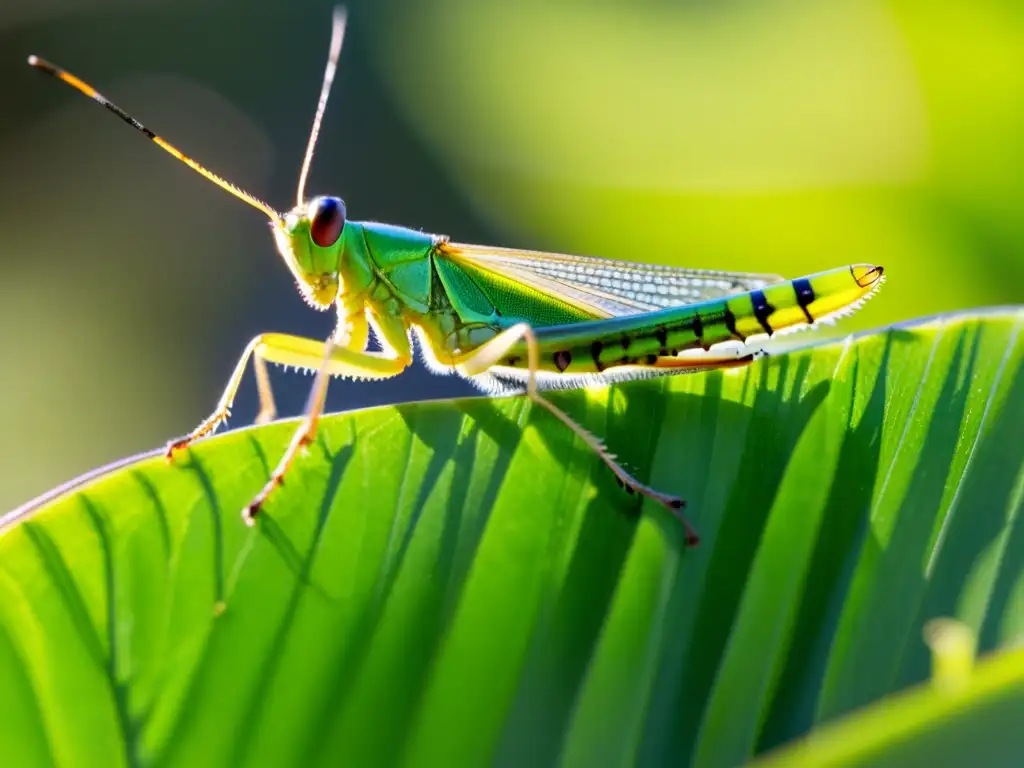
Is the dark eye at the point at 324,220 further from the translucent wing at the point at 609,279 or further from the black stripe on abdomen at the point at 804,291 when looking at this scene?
the black stripe on abdomen at the point at 804,291

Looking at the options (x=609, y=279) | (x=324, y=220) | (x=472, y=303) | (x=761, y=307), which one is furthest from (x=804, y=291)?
(x=324, y=220)

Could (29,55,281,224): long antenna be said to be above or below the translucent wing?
below

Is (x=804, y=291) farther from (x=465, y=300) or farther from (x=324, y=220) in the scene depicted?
(x=324, y=220)

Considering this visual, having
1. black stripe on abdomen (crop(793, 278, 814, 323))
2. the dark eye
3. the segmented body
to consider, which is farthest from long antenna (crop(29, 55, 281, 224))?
black stripe on abdomen (crop(793, 278, 814, 323))

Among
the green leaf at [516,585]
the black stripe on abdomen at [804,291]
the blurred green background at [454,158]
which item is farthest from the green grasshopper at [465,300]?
the green leaf at [516,585]

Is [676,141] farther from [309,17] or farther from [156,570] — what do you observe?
[309,17]

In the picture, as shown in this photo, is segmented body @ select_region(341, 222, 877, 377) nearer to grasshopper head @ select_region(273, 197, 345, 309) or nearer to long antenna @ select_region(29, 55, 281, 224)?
grasshopper head @ select_region(273, 197, 345, 309)
